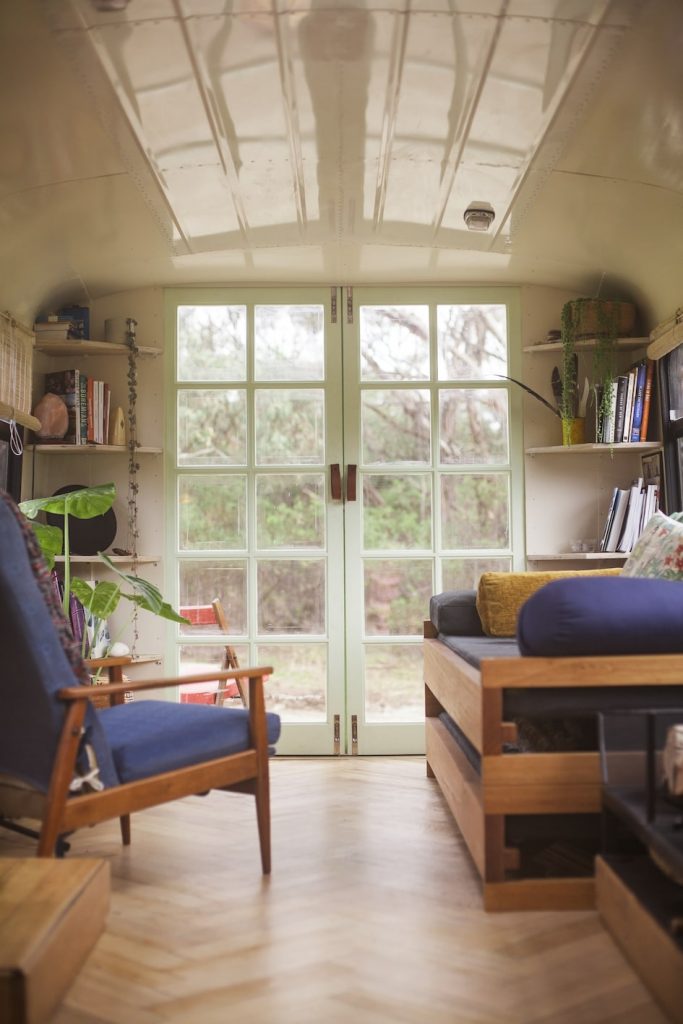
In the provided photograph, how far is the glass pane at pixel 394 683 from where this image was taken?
4754 millimetres

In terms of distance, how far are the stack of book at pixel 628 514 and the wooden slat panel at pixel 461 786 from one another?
1.40 m

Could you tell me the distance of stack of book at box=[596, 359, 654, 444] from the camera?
4406 mm

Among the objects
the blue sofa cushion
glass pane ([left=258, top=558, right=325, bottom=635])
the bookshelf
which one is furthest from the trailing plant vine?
the bookshelf

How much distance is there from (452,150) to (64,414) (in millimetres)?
2247

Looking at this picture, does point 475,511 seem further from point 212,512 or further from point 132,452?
point 132,452

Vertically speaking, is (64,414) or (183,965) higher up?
(64,414)

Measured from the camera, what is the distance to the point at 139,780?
2492mm

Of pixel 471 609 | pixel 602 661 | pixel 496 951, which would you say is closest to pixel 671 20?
pixel 602 661

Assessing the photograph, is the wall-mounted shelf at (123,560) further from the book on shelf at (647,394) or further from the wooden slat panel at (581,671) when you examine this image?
the wooden slat panel at (581,671)

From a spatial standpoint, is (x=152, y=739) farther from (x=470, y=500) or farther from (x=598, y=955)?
(x=470, y=500)

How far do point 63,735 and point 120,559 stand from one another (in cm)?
241

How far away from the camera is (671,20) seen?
2430 millimetres

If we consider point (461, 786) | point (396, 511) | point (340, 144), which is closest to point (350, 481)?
point (396, 511)

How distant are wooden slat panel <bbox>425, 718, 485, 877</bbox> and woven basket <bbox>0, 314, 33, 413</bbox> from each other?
223 centimetres
